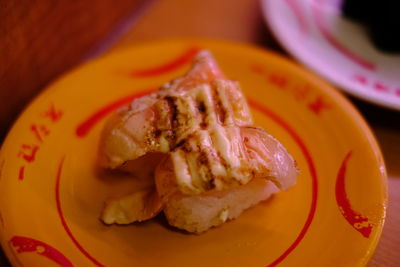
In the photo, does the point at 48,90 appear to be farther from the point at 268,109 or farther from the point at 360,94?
the point at 360,94

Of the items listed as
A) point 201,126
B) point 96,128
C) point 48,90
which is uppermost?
point 48,90

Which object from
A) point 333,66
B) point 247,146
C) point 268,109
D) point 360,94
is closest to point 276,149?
point 247,146

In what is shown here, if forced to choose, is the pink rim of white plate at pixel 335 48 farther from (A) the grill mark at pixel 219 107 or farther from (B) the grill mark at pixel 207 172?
(B) the grill mark at pixel 207 172

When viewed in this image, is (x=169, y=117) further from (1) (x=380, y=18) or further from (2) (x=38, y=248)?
(1) (x=380, y=18)

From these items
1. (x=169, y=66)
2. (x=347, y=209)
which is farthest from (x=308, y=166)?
(x=169, y=66)

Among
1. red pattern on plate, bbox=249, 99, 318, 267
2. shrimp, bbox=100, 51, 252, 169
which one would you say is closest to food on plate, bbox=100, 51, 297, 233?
shrimp, bbox=100, 51, 252, 169

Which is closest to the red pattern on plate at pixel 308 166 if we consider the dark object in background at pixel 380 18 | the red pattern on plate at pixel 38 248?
the red pattern on plate at pixel 38 248

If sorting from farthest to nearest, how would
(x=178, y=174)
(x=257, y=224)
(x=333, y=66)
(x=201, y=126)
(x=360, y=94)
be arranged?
(x=333, y=66) → (x=360, y=94) → (x=257, y=224) → (x=201, y=126) → (x=178, y=174)
